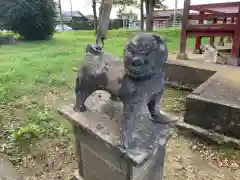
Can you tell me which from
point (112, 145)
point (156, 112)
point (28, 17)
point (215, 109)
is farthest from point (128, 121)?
point (28, 17)

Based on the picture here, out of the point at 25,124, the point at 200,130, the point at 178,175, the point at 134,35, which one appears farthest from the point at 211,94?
the point at 25,124

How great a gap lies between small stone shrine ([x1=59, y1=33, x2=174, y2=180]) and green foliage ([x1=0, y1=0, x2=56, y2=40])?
11544mm

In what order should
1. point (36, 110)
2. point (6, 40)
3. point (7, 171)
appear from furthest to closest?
point (6, 40), point (36, 110), point (7, 171)

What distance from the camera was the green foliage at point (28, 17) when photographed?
38.3 ft

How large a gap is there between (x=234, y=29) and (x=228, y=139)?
9.70 feet

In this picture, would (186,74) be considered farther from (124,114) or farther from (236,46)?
(124,114)

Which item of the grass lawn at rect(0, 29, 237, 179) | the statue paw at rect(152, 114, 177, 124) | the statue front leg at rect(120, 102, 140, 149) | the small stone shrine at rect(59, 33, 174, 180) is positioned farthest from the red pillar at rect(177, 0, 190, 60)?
the statue front leg at rect(120, 102, 140, 149)

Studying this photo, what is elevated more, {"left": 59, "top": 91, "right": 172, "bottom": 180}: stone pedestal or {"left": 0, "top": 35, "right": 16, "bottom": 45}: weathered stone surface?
{"left": 0, "top": 35, "right": 16, "bottom": 45}: weathered stone surface

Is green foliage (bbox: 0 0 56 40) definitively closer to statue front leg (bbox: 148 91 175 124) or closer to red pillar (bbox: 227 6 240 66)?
red pillar (bbox: 227 6 240 66)

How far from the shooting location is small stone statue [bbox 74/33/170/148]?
3.52 feet

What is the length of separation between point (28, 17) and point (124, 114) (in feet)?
40.3

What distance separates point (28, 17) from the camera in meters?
11.8

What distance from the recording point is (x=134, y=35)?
1105 mm

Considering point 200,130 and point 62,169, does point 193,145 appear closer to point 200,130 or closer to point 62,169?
point 200,130
